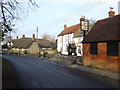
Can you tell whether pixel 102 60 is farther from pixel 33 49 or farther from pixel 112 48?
pixel 33 49

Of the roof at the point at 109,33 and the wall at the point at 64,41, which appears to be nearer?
the roof at the point at 109,33

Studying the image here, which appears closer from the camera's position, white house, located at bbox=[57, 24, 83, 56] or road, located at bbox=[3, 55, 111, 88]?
road, located at bbox=[3, 55, 111, 88]

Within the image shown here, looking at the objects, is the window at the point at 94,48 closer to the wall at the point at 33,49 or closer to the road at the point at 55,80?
the road at the point at 55,80

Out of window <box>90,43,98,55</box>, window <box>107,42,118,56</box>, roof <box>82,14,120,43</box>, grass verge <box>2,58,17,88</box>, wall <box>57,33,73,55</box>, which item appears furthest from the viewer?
wall <box>57,33,73,55</box>

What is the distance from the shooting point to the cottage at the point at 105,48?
16.2 m

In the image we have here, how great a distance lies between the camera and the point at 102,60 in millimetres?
18031

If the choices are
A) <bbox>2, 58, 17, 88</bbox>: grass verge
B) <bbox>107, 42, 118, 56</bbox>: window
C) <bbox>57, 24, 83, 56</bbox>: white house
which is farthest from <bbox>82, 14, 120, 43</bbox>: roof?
<bbox>57, 24, 83, 56</bbox>: white house

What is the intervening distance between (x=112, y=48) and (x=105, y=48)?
1.05 m

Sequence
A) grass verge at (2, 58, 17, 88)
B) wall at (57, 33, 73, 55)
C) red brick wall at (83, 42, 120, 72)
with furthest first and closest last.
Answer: wall at (57, 33, 73, 55)
red brick wall at (83, 42, 120, 72)
grass verge at (2, 58, 17, 88)

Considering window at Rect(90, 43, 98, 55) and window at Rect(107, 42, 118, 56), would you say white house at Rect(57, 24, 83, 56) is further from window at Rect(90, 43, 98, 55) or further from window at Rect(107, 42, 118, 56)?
window at Rect(107, 42, 118, 56)

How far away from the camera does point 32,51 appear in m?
67.0

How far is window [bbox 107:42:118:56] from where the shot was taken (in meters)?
16.2

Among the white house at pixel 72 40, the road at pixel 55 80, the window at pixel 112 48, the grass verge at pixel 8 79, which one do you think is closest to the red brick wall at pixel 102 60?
the window at pixel 112 48

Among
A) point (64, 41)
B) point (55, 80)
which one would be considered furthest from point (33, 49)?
point (55, 80)
